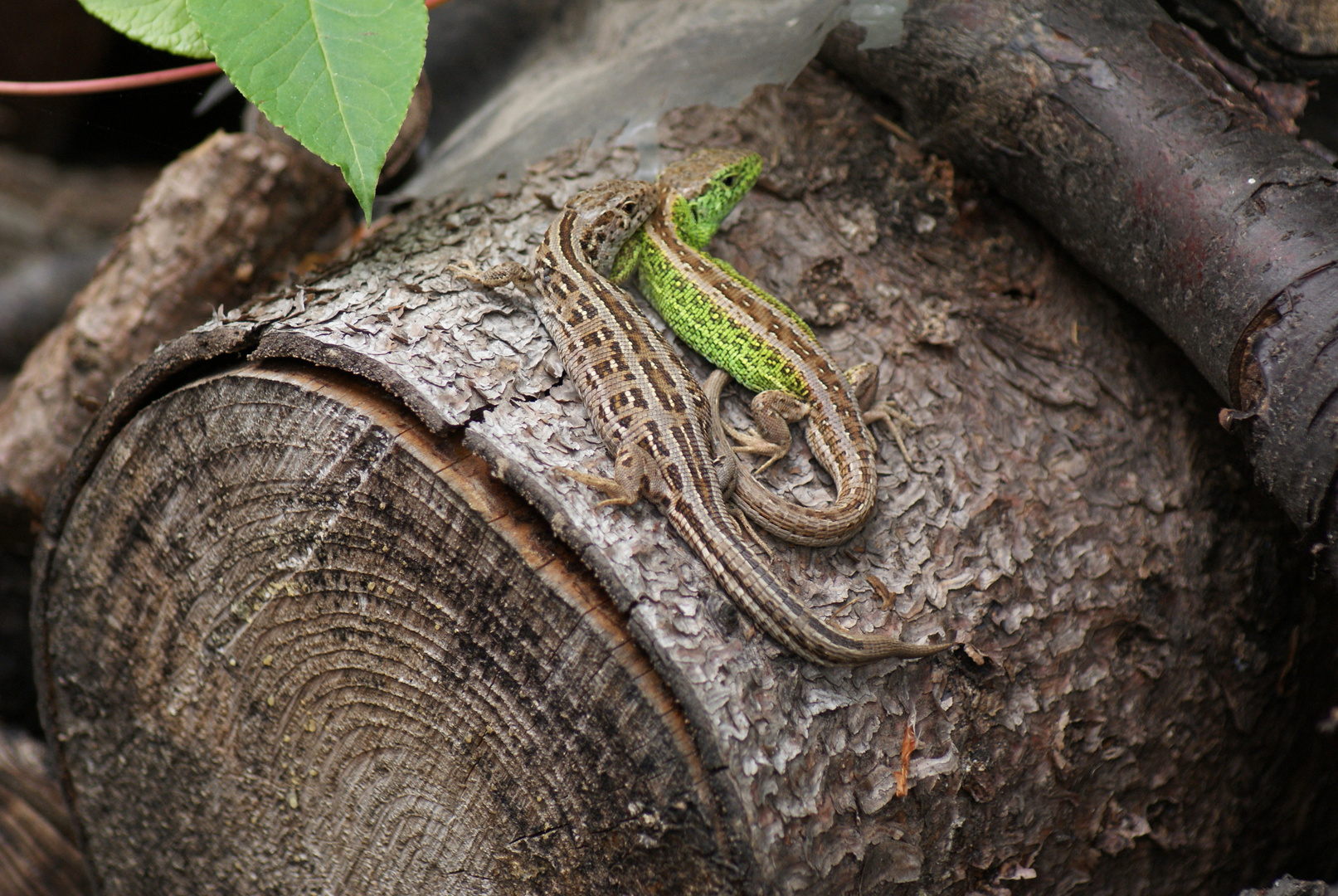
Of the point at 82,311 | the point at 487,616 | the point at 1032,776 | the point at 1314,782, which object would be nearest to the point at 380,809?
the point at 487,616

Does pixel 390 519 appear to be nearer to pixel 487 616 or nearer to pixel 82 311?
pixel 487 616

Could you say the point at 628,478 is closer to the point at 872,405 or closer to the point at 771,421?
the point at 771,421

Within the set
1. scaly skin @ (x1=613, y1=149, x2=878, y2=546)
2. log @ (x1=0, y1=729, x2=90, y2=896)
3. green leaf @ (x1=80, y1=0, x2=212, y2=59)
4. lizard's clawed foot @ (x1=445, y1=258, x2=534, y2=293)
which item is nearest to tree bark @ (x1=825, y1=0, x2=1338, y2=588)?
scaly skin @ (x1=613, y1=149, x2=878, y2=546)

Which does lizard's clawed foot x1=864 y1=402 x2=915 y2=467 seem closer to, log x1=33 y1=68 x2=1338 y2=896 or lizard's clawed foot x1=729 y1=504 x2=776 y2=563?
log x1=33 y1=68 x2=1338 y2=896

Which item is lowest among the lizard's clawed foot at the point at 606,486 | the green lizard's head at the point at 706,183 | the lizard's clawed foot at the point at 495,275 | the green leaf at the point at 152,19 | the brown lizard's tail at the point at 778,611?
the brown lizard's tail at the point at 778,611

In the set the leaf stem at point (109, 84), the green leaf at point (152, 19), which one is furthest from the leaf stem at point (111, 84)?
the green leaf at point (152, 19)

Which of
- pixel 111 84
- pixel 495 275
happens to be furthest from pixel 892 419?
pixel 111 84

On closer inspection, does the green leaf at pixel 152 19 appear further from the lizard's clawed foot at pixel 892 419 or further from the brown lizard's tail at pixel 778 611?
the lizard's clawed foot at pixel 892 419
